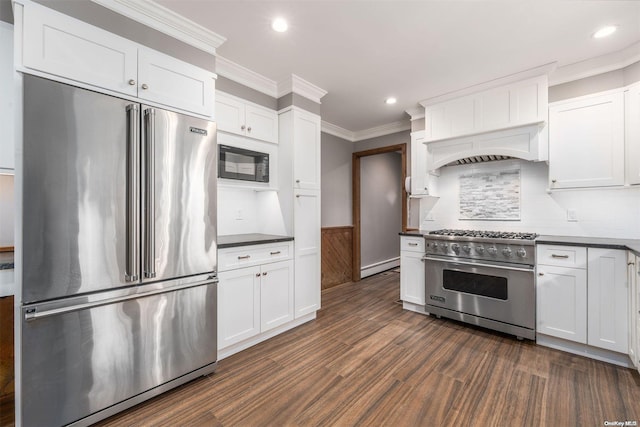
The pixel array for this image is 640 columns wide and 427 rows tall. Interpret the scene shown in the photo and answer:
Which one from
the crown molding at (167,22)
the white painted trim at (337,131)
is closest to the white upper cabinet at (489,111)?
the white painted trim at (337,131)

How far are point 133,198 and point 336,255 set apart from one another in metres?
3.34

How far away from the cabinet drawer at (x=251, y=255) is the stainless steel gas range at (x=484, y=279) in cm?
165

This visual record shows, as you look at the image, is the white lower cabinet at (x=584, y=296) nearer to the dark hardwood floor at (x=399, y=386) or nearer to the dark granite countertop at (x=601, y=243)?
the dark granite countertop at (x=601, y=243)

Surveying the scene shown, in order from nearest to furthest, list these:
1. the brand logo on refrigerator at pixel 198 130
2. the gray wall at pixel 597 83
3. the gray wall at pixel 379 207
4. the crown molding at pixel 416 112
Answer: the brand logo on refrigerator at pixel 198 130 < the gray wall at pixel 597 83 < the crown molding at pixel 416 112 < the gray wall at pixel 379 207

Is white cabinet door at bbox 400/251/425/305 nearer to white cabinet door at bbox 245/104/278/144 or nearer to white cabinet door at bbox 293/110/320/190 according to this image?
white cabinet door at bbox 293/110/320/190

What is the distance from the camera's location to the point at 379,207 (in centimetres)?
575

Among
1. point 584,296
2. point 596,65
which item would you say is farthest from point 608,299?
point 596,65

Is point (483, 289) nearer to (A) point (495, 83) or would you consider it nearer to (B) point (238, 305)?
(A) point (495, 83)

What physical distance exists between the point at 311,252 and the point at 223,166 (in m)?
1.32

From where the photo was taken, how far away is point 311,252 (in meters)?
3.19

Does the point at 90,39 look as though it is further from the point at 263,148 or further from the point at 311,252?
the point at 311,252

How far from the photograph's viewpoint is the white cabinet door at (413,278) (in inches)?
132

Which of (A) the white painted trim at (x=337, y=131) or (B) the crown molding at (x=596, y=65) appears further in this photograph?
(A) the white painted trim at (x=337, y=131)

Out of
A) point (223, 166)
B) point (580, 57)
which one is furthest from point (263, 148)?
point (580, 57)
